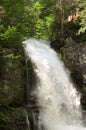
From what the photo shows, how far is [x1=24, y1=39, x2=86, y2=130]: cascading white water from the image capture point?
1948 centimetres

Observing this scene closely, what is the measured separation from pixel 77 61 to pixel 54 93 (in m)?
4.33

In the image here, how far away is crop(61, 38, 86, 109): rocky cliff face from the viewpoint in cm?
2338

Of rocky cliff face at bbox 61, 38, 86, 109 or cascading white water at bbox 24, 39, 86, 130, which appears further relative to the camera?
rocky cliff face at bbox 61, 38, 86, 109

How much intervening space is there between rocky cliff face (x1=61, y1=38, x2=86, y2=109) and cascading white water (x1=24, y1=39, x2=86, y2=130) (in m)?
0.59

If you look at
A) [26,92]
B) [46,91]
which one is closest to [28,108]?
[26,92]

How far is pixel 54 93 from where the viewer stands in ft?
68.8

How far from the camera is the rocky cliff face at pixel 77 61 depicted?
2338cm

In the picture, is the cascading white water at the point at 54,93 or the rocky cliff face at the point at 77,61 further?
Result: the rocky cliff face at the point at 77,61

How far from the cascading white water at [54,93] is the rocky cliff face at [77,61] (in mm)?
594

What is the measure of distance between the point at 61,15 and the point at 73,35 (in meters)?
3.82

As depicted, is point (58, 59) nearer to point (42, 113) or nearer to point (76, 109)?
point (76, 109)

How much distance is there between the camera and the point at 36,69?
2131cm

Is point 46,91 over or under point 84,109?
over

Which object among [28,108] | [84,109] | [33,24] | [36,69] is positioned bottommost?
[84,109]
